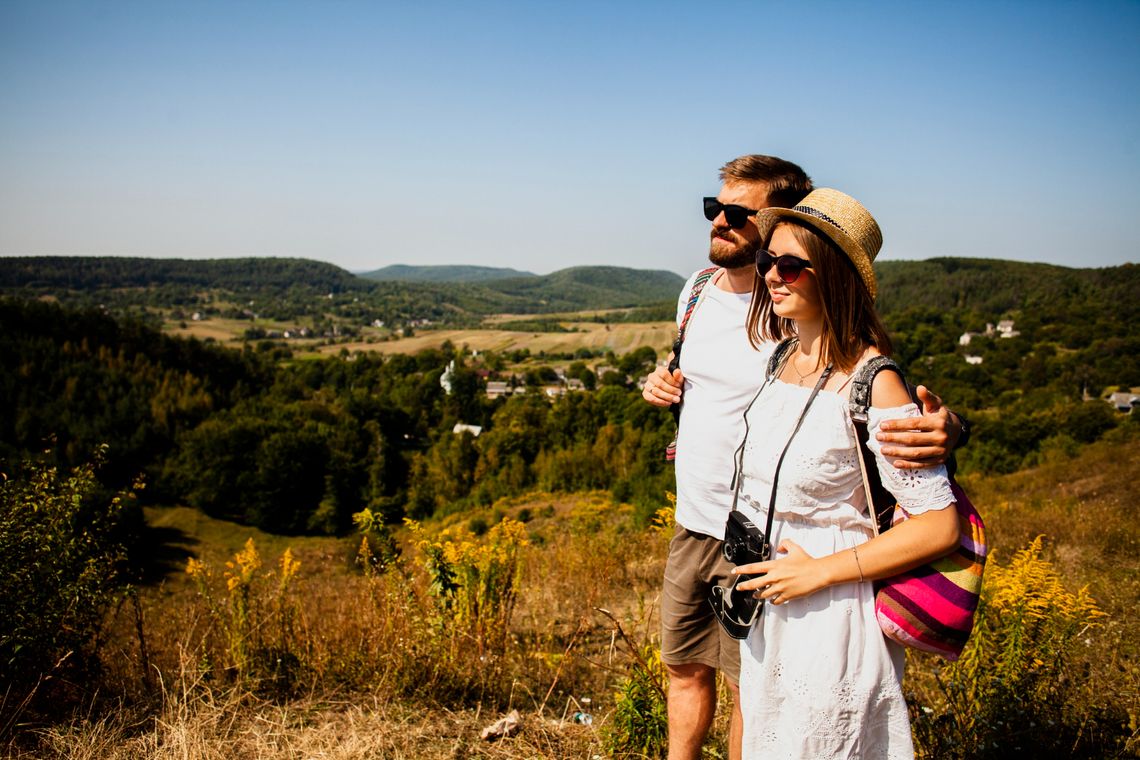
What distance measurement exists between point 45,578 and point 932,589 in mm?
3469

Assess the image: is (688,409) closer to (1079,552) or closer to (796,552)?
(796,552)

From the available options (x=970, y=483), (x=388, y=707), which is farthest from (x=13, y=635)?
(x=970, y=483)

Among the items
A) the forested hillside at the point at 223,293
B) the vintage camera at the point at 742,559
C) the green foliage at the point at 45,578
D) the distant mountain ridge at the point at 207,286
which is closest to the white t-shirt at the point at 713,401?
the vintage camera at the point at 742,559

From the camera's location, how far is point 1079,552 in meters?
5.39

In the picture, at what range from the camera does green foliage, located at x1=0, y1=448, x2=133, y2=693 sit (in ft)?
8.21

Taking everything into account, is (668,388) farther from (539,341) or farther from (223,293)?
(223,293)

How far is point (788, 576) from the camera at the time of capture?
1.36 m

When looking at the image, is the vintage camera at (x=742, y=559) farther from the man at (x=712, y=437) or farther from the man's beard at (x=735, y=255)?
the man's beard at (x=735, y=255)

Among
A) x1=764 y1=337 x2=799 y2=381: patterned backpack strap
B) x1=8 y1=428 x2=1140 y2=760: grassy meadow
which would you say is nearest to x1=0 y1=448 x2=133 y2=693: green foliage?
x1=8 y1=428 x2=1140 y2=760: grassy meadow

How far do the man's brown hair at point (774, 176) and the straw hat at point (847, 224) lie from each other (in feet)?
1.78

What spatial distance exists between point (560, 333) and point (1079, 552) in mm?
119804

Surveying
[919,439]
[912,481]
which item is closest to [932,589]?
[912,481]

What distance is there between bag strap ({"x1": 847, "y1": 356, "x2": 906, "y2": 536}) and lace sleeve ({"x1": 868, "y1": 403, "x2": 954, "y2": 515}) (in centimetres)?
4

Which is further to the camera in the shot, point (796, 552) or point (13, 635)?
point (13, 635)
